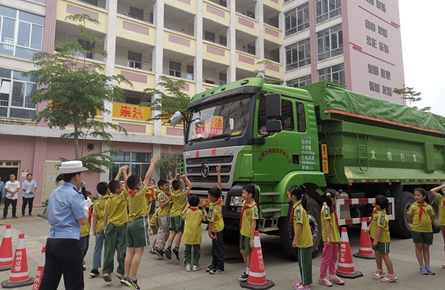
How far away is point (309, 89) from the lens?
23.6 feet

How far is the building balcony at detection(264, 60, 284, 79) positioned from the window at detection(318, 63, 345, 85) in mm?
3539

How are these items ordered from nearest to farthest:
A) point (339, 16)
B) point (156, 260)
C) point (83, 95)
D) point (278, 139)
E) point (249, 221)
Result: point (249, 221) < point (278, 139) < point (156, 260) < point (83, 95) < point (339, 16)

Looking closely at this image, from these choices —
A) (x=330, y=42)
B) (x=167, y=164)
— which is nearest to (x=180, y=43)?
(x=167, y=164)

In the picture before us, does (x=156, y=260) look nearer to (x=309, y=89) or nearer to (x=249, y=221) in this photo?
(x=249, y=221)

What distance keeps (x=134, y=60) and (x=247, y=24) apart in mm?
10299

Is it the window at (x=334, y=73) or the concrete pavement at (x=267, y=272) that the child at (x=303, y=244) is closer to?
the concrete pavement at (x=267, y=272)

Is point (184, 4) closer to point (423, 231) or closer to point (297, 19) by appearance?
point (297, 19)

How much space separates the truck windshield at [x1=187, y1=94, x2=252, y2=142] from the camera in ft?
19.2

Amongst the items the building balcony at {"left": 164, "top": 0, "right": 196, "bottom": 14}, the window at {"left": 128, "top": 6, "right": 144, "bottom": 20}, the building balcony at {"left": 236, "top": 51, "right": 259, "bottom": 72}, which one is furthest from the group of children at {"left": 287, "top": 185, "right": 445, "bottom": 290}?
the building balcony at {"left": 236, "top": 51, "right": 259, "bottom": 72}

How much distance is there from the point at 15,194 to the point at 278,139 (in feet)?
37.8

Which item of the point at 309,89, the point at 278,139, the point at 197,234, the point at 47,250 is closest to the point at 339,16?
the point at 309,89

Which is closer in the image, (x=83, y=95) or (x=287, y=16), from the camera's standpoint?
(x=83, y=95)

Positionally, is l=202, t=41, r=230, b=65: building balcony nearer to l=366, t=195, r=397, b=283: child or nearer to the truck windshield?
the truck windshield

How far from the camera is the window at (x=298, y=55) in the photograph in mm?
27391
